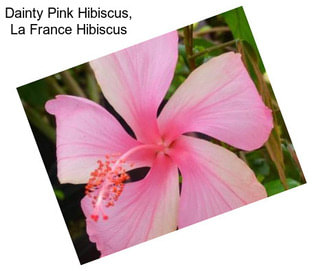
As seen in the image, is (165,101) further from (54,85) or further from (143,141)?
(54,85)

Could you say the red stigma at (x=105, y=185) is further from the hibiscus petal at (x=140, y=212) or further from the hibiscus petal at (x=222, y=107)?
the hibiscus petal at (x=222, y=107)

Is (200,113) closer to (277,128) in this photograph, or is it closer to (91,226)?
(277,128)

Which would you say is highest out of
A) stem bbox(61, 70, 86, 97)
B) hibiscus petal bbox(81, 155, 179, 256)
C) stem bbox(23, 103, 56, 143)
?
stem bbox(61, 70, 86, 97)

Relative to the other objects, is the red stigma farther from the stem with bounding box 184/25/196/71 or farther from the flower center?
the stem with bounding box 184/25/196/71

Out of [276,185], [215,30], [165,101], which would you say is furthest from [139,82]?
[276,185]

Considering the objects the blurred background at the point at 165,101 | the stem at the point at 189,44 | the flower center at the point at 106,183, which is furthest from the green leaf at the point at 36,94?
the stem at the point at 189,44

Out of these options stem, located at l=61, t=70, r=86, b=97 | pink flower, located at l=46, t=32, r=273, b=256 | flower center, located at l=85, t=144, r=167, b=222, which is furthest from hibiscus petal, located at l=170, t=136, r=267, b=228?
stem, located at l=61, t=70, r=86, b=97

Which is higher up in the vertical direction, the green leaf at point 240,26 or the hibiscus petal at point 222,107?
the green leaf at point 240,26
